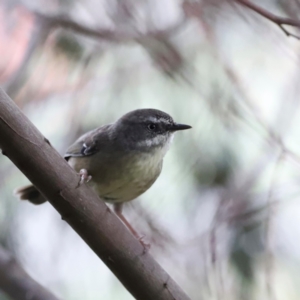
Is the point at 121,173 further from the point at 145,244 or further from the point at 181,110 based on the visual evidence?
the point at 181,110

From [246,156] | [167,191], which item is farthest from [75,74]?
[246,156]

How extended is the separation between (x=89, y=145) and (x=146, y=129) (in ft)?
1.22

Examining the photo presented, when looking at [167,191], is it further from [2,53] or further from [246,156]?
[2,53]

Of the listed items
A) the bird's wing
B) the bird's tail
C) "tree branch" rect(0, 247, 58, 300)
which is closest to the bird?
the bird's wing

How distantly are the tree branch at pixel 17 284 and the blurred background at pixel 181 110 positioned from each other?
815mm

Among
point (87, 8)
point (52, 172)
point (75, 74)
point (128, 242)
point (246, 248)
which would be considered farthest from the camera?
point (75, 74)

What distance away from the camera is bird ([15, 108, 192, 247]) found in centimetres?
296

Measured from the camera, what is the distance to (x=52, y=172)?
2.01m

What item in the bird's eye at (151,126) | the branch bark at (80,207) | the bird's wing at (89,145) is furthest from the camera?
the bird's eye at (151,126)

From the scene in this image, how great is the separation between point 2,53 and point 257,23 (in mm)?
1998

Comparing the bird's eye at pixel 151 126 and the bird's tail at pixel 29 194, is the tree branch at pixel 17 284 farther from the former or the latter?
the bird's eye at pixel 151 126

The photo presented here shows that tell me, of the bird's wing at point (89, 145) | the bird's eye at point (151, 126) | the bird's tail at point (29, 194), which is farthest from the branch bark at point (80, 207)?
the bird's tail at point (29, 194)

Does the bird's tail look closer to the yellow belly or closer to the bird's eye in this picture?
the yellow belly

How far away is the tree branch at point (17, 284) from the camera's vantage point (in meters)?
2.58
